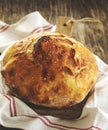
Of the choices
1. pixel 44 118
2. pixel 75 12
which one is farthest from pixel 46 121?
pixel 75 12

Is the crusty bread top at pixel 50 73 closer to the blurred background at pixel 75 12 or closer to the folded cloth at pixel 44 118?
the folded cloth at pixel 44 118

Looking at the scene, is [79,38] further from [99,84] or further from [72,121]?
[72,121]

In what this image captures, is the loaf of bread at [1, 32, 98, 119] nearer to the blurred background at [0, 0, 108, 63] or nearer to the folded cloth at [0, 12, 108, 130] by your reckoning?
the folded cloth at [0, 12, 108, 130]

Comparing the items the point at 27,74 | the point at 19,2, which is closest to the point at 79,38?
the point at 19,2

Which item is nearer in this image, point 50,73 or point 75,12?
point 50,73

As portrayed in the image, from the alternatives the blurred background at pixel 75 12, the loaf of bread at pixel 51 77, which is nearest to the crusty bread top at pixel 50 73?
the loaf of bread at pixel 51 77

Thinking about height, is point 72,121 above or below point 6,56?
below

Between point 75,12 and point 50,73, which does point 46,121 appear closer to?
point 50,73

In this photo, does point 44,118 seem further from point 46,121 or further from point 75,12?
point 75,12
